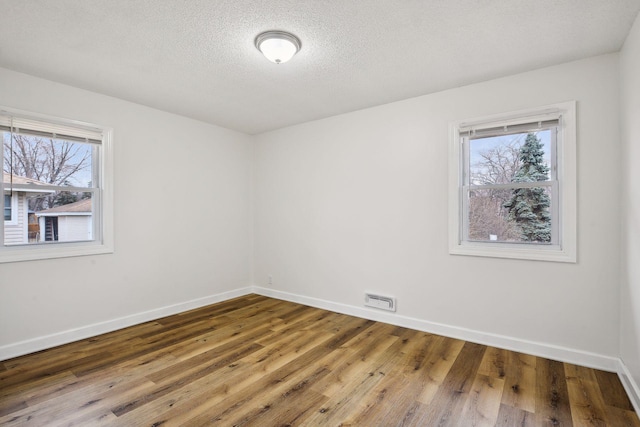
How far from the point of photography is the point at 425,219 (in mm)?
3473

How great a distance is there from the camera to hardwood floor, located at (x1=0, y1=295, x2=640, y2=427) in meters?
2.00

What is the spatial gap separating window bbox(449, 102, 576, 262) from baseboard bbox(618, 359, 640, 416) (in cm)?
85

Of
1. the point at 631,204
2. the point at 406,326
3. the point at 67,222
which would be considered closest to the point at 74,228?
the point at 67,222

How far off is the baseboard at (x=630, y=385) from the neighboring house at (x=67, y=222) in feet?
15.9

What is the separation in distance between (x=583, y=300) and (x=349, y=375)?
208 cm

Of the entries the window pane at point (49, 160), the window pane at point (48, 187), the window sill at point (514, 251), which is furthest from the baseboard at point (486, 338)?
the window pane at point (49, 160)

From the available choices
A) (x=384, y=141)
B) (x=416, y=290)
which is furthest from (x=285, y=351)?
(x=384, y=141)

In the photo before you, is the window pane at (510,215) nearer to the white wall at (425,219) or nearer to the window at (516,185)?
the window at (516,185)

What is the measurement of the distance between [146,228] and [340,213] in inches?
95.2

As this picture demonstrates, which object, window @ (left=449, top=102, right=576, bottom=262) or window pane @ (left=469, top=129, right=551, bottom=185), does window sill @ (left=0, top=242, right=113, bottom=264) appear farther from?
window pane @ (left=469, top=129, right=551, bottom=185)

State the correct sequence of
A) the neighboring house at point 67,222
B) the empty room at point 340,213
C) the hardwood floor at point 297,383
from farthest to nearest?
the neighboring house at point 67,222 → the empty room at point 340,213 → the hardwood floor at point 297,383

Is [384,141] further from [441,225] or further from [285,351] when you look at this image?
[285,351]

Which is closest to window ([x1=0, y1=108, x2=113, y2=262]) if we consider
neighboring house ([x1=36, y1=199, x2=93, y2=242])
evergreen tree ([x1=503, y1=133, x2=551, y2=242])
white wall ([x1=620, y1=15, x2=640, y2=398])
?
neighboring house ([x1=36, y1=199, x2=93, y2=242])

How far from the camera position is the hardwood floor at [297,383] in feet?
6.56
